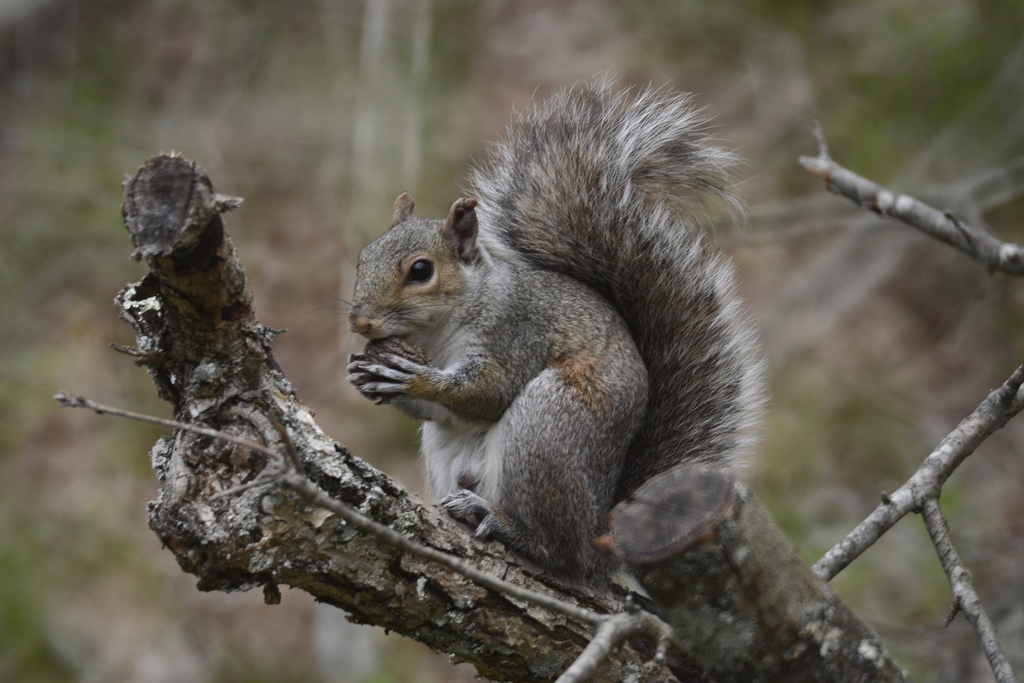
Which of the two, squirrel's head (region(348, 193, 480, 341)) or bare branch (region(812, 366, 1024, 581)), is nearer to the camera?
bare branch (region(812, 366, 1024, 581))

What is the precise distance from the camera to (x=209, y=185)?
4.15 feet

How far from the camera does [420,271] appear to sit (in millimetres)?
2172

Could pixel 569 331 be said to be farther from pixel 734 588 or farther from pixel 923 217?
pixel 734 588

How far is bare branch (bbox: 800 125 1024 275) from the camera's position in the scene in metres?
1.52

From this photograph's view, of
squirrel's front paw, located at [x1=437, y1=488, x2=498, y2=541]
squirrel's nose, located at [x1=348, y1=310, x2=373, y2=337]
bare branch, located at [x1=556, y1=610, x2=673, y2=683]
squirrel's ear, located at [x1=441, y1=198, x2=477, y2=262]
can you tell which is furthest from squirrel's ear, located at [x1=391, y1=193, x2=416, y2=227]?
bare branch, located at [x1=556, y1=610, x2=673, y2=683]

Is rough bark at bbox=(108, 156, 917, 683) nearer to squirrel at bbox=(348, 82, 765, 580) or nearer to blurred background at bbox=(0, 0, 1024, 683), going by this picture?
squirrel at bbox=(348, 82, 765, 580)

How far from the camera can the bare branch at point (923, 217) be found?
59.7 inches

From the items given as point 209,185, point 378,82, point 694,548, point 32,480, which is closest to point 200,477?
point 209,185

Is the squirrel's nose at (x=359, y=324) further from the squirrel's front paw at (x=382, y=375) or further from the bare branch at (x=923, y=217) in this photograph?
the bare branch at (x=923, y=217)

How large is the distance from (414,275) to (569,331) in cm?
38

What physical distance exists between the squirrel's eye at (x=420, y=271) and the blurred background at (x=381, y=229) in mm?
1452

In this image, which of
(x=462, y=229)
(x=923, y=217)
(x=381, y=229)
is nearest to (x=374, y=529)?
(x=923, y=217)

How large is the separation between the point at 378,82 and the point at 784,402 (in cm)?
245

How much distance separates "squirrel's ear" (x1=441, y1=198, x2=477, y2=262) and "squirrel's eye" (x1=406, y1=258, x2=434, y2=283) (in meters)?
0.11
